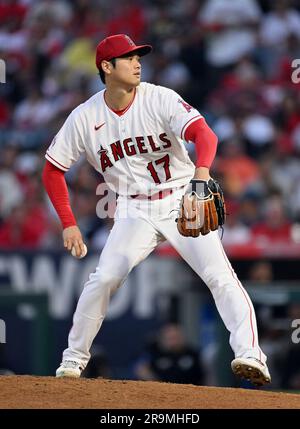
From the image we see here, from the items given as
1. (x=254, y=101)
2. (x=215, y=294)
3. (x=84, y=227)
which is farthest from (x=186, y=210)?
(x=254, y=101)

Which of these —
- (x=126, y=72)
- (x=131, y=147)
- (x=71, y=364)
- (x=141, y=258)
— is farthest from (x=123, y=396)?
(x=126, y=72)

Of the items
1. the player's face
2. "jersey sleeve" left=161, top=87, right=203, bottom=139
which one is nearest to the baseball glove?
"jersey sleeve" left=161, top=87, right=203, bottom=139

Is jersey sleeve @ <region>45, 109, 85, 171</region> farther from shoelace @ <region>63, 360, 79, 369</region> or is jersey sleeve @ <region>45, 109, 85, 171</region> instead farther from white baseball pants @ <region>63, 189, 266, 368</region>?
shoelace @ <region>63, 360, 79, 369</region>

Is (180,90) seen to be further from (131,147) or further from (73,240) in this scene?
(73,240)

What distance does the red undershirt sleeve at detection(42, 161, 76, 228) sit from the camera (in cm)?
606

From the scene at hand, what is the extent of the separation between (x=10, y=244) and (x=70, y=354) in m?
4.73

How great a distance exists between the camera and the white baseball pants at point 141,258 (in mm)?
5613

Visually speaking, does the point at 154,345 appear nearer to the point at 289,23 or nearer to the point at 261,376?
the point at 261,376

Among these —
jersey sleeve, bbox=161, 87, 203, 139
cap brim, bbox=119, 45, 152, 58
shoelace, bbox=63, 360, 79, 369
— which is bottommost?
shoelace, bbox=63, 360, 79, 369

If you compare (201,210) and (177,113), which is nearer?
(201,210)

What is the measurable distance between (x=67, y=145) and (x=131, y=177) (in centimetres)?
40

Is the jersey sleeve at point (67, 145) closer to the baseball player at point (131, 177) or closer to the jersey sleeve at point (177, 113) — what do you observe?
the baseball player at point (131, 177)

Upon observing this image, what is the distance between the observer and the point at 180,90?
1209 cm
